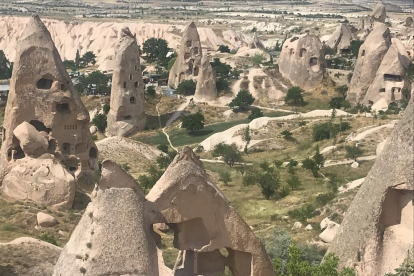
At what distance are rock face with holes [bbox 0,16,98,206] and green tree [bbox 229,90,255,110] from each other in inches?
1556

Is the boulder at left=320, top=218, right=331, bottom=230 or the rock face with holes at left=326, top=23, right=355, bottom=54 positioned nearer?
the boulder at left=320, top=218, right=331, bottom=230

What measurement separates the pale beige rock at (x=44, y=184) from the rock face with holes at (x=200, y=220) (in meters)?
15.7

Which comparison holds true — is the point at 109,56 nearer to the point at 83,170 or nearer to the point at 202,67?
the point at 202,67

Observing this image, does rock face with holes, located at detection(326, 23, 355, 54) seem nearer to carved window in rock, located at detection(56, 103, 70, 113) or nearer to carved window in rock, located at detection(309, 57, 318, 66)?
carved window in rock, located at detection(309, 57, 318, 66)

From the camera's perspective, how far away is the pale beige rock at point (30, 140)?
30.9 m

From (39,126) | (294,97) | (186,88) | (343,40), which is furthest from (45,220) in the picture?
(343,40)

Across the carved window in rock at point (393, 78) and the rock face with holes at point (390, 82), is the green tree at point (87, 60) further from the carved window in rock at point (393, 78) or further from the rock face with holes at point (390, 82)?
the carved window in rock at point (393, 78)

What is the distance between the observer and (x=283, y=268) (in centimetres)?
1728

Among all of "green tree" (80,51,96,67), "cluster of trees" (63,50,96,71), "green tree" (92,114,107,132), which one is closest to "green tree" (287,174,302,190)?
"green tree" (92,114,107,132)

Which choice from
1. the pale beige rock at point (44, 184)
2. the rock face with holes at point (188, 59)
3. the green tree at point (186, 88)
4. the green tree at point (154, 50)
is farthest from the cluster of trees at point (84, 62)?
the pale beige rock at point (44, 184)

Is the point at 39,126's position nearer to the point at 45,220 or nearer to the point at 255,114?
the point at 45,220

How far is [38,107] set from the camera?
32344 mm

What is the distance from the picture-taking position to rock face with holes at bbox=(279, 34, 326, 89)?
250 feet

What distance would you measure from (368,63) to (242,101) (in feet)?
49.8
